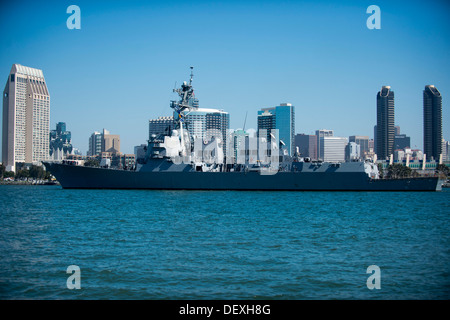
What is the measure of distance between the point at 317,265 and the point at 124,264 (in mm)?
5647

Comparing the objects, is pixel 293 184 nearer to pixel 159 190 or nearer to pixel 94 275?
pixel 159 190

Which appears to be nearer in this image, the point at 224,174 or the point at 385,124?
the point at 224,174

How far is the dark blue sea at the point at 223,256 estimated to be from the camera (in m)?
9.80

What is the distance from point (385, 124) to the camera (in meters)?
191

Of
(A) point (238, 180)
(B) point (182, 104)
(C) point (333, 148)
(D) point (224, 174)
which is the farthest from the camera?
(C) point (333, 148)

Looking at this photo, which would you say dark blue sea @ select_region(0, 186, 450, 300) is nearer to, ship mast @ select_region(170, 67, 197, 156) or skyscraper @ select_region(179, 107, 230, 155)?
ship mast @ select_region(170, 67, 197, 156)

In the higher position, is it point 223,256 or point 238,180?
point 238,180

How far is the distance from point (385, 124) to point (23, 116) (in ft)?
495

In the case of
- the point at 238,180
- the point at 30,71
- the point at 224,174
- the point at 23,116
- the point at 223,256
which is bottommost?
the point at 223,256

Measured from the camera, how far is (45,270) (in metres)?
11.4

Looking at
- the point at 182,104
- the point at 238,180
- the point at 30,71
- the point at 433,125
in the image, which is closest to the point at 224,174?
the point at 238,180

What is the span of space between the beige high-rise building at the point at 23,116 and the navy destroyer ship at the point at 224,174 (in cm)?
10287

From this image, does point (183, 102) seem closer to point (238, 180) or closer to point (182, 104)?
point (182, 104)

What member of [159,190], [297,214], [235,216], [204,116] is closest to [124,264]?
[235,216]
